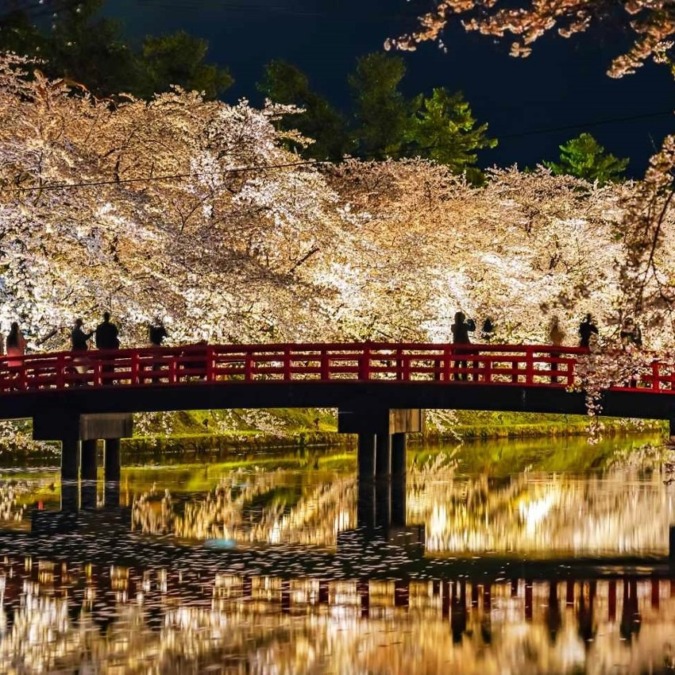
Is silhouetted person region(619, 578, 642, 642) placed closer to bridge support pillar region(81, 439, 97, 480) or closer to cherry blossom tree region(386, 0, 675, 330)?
cherry blossom tree region(386, 0, 675, 330)

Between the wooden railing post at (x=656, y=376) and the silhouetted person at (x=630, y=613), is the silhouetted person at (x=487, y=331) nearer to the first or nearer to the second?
the wooden railing post at (x=656, y=376)

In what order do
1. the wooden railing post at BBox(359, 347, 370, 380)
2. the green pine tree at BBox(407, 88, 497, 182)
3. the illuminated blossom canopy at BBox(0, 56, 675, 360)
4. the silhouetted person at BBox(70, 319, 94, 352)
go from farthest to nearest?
the green pine tree at BBox(407, 88, 497, 182), the illuminated blossom canopy at BBox(0, 56, 675, 360), the wooden railing post at BBox(359, 347, 370, 380), the silhouetted person at BBox(70, 319, 94, 352)

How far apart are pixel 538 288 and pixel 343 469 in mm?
15539

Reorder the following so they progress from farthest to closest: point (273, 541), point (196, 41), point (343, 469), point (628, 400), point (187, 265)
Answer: point (196, 41), point (343, 469), point (187, 265), point (628, 400), point (273, 541)

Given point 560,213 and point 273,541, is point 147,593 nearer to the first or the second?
point 273,541

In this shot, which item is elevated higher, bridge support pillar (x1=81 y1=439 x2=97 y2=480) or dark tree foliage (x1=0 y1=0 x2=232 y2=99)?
dark tree foliage (x1=0 y1=0 x2=232 y2=99)

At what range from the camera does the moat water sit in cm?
1803

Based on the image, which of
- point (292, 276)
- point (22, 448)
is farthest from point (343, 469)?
point (22, 448)

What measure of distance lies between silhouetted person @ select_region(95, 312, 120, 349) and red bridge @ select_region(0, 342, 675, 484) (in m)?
0.30

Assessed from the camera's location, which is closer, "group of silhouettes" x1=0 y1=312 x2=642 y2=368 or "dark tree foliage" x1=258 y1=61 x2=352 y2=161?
"group of silhouettes" x1=0 y1=312 x2=642 y2=368

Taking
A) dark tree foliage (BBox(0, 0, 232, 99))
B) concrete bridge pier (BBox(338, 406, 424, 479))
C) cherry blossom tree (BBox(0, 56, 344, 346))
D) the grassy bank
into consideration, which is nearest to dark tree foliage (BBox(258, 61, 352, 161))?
dark tree foliage (BBox(0, 0, 232, 99))

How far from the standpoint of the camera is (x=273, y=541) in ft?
92.4

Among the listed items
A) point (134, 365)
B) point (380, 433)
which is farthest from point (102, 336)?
point (380, 433)

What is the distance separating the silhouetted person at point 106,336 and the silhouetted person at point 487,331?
53.3ft
